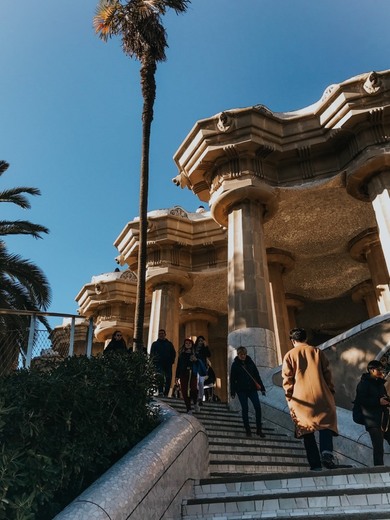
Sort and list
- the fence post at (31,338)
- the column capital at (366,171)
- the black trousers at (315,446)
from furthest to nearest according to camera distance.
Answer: the column capital at (366,171) < the fence post at (31,338) < the black trousers at (315,446)

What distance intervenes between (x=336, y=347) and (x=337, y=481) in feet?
16.0

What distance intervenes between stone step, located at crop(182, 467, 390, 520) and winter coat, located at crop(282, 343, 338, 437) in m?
0.77

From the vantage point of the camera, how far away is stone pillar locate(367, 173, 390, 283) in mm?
13269

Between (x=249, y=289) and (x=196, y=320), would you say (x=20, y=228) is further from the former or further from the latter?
(x=196, y=320)

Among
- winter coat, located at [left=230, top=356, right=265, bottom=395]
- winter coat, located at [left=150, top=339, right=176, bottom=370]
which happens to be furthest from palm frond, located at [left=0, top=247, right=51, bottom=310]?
winter coat, located at [left=230, top=356, right=265, bottom=395]

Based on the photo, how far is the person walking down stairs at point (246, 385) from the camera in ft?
28.1

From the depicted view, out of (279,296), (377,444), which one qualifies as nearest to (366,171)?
(279,296)

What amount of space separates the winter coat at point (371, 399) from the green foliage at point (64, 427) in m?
2.92

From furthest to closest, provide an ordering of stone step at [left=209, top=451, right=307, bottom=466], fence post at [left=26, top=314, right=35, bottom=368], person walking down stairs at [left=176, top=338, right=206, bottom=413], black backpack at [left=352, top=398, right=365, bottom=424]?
1. person walking down stairs at [left=176, top=338, right=206, bottom=413]
2. fence post at [left=26, top=314, right=35, bottom=368]
3. stone step at [left=209, top=451, right=307, bottom=466]
4. black backpack at [left=352, top=398, right=365, bottom=424]

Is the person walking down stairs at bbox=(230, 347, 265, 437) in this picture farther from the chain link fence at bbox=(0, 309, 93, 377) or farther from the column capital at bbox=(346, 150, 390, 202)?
the column capital at bbox=(346, 150, 390, 202)

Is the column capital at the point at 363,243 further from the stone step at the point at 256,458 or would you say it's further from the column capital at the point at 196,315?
the stone step at the point at 256,458

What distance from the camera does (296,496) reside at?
15.6ft

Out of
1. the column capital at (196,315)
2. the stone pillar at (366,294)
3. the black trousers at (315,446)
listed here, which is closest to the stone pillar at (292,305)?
the stone pillar at (366,294)

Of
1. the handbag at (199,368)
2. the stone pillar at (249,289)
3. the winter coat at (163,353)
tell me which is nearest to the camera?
the handbag at (199,368)
